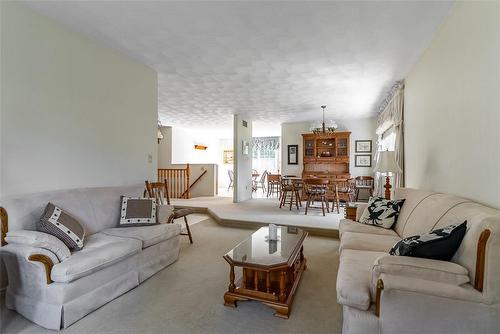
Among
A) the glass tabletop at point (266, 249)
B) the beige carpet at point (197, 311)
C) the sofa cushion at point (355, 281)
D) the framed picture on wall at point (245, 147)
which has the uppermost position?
the framed picture on wall at point (245, 147)

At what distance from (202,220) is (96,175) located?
265 centimetres

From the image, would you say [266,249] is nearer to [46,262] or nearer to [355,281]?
[355,281]

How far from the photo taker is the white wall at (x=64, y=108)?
2.25 meters

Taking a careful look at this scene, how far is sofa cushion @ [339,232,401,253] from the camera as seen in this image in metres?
2.21

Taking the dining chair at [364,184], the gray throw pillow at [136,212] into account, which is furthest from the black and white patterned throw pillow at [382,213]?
the dining chair at [364,184]

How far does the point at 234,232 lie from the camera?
14.5 ft

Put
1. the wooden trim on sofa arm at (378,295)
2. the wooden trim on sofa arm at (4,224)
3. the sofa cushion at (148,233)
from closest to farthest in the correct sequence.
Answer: the wooden trim on sofa arm at (378,295)
the wooden trim on sofa arm at (4,224)
the sofa cushion at (148,233)

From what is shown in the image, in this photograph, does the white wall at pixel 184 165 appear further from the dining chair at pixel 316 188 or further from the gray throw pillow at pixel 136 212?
the gray throw pillow at pixel 136 212

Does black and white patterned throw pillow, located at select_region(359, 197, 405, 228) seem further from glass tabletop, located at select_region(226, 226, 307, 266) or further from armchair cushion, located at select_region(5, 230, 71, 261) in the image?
armchair cushion, located at select_region(5, 230, 71, 261)

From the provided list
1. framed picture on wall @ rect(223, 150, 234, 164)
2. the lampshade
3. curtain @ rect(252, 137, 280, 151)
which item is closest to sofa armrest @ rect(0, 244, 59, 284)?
the lampshade

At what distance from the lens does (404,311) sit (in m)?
1.35

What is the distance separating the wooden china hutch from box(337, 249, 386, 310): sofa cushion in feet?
17.9

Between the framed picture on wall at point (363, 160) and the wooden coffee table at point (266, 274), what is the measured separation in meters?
5.77

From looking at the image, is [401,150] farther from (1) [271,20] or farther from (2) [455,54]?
(1) [271,20]
